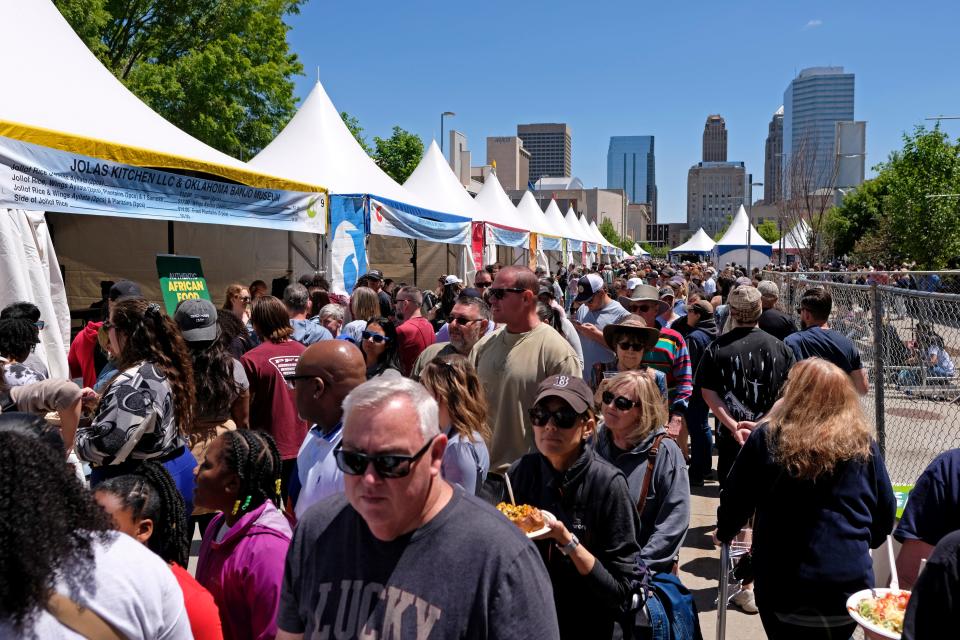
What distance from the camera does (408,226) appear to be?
1310 cm

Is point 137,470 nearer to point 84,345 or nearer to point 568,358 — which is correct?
point 568,358

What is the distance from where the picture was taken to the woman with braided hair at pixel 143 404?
3.15 meters

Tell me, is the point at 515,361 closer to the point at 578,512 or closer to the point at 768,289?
the point at 578,512

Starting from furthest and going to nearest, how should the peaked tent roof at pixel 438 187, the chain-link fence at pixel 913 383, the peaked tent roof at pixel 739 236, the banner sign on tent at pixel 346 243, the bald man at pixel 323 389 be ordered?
1. the peaked tent roof at pixel 739 236
2. the peaked tent roof at pixel 438 187
3. the banner sign on tent at pixel 346 243
4. the chain-link fence at pixel 913 383
5. the bald man at pixel 323 389

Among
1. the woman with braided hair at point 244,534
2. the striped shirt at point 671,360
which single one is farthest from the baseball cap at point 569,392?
the striped shirt at point 671,360

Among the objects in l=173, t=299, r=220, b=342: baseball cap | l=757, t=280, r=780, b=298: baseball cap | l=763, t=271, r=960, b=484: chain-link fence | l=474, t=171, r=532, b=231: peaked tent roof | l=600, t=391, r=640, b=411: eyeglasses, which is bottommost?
l=763, t=271, r=960, b=484: chain-link fence

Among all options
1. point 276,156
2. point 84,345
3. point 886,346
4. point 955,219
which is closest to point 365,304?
point 84,345

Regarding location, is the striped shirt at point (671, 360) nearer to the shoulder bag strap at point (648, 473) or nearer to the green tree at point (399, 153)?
the shoulder bag strap at point (648, 473)

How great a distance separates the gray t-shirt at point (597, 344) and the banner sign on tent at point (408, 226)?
5616mm

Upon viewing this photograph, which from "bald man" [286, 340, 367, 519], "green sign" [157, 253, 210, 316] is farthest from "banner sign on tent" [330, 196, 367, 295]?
"bald man" [286, 340, 367, 519]

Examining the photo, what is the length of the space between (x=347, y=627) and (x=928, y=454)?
845 centimetres

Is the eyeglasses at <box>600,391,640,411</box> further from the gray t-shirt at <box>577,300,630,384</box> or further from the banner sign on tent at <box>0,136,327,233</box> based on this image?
the banner sign on tent at <box>0,136,327,233</box>

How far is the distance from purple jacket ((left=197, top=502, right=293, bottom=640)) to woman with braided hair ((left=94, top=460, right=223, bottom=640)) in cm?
13

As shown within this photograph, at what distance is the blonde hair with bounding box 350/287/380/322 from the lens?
22.7 ft
